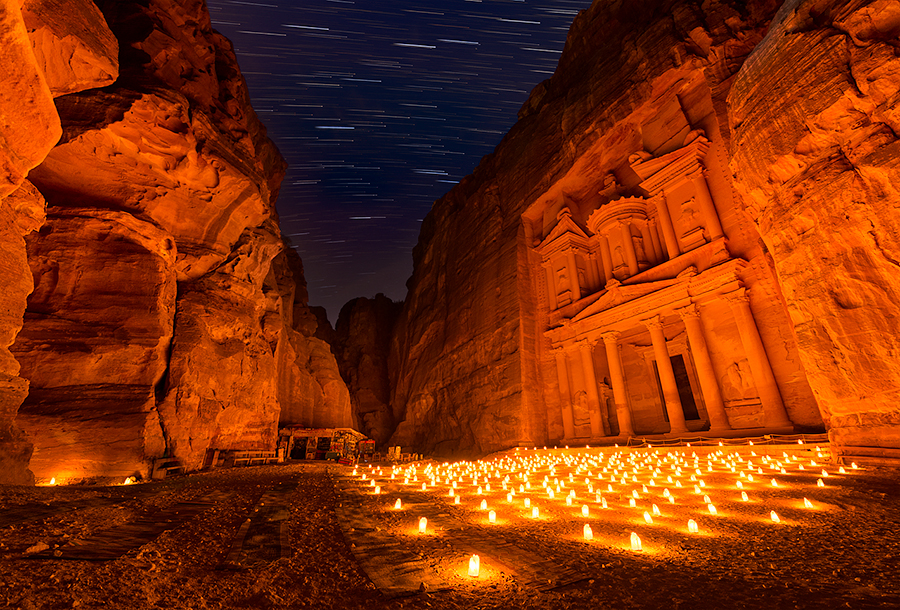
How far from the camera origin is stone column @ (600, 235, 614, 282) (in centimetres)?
2241

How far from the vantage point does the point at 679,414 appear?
16625 mm

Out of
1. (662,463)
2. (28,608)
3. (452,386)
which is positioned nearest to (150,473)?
(28,608)

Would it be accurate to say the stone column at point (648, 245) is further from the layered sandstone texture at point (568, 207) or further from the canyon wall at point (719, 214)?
the layered sandstone texture at point (568, 207)

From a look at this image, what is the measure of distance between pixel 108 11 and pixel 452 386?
26097mm

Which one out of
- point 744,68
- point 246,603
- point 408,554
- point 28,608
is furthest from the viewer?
point 744,68

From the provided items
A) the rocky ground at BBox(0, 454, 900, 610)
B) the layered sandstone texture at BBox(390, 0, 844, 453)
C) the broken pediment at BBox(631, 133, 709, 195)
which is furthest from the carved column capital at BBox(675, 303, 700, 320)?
the rocky ground at BBox(0, 454, 900, 610)

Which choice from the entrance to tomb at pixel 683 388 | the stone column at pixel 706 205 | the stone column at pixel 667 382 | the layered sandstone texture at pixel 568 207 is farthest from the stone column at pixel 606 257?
the entrance to tomb at pixel 683 388

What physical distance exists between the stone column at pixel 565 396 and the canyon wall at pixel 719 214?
30cm

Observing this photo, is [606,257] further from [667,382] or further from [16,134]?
[16,134]

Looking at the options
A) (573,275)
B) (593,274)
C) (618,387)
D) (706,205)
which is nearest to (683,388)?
(618,387)

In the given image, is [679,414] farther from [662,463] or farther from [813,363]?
[813,363]

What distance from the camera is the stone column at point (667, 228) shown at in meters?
19.1

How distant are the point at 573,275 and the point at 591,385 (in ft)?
23.0

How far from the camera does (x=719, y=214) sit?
17.9 metres
